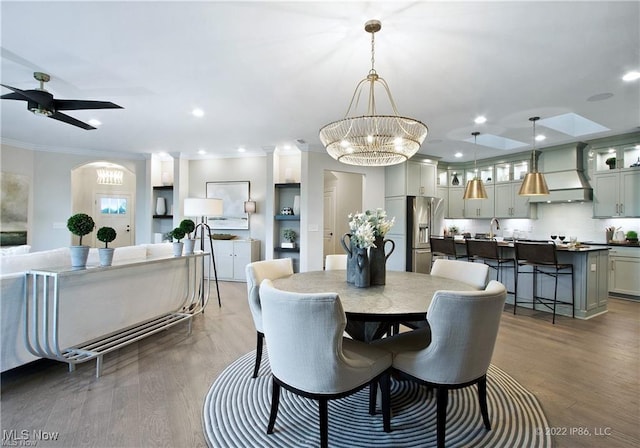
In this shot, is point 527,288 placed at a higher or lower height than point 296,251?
lower

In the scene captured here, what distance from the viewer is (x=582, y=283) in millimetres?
4113

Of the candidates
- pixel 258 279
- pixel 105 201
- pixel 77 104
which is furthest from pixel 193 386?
pixel 105 201

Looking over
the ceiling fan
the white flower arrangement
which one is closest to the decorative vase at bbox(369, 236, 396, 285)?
the white flower arrangement

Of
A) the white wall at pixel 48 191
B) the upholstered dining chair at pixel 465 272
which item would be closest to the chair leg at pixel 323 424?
the upholstered dining chair at pixel 465 272

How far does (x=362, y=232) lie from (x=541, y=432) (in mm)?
1557

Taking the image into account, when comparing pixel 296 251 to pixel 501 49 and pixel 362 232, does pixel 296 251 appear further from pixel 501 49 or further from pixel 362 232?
pixel 501 49

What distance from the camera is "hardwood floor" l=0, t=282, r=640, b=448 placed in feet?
6.14

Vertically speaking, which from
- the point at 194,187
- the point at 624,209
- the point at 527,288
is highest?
the point at 194,187

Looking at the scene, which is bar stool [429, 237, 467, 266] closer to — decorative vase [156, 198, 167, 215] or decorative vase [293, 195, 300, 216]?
decorative vase [293, 195, 300, 216]

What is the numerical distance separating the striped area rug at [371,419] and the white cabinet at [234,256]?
3961mm

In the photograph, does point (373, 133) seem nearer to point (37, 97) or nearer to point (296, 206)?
point (37, 97)

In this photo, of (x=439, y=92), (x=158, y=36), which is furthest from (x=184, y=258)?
(x=439, y=92)

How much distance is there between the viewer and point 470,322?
5.25ft

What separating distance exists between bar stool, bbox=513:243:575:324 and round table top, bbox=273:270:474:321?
234 cm
